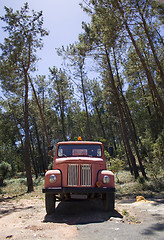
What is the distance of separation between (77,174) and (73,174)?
0.42ft

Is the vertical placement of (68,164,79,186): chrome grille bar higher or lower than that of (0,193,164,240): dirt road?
higher

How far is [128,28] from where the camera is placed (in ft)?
45.1

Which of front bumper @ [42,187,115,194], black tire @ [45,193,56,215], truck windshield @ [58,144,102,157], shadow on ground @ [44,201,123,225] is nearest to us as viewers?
shadow on ground @ [44,201,123,225]

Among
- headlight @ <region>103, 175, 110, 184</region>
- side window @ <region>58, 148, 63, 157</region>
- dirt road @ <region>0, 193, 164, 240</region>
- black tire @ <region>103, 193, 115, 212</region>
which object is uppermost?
side window @ <region>58, 148, 63, 157</region>

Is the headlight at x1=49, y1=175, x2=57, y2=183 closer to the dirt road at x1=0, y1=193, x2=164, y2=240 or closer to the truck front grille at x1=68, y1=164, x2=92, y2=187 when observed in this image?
the truck front grille at x1=68, y1=164, x2=92, y2=187

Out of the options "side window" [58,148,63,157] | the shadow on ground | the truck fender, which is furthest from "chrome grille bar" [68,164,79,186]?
"side window" [58,148,63,157]

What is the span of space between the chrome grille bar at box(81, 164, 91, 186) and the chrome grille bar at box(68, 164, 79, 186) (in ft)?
0.61

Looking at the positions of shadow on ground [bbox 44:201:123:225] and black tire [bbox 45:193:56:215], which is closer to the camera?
shadow on ground [bbox 44:201:123:225]

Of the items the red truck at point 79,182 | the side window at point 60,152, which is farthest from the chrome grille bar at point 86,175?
the side window at point 60,152

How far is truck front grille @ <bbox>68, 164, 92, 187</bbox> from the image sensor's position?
673 cm

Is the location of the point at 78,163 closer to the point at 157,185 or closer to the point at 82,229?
the point at 82,229

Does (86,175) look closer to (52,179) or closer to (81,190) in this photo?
(81,190)

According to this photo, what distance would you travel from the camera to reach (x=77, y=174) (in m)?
6.77

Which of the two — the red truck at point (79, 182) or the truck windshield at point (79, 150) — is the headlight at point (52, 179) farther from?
the truck windshield at point (79, 150)
